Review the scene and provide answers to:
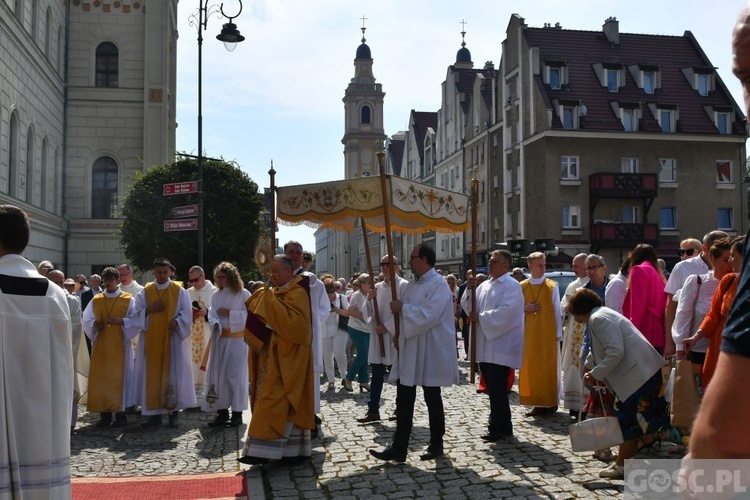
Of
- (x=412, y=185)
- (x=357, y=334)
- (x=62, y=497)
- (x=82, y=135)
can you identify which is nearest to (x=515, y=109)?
(x=82, y=135)

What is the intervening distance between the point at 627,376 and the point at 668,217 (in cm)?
3952

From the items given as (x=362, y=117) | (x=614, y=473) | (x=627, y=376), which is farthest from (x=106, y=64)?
(x=362, y=117)

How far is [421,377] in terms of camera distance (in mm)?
7469

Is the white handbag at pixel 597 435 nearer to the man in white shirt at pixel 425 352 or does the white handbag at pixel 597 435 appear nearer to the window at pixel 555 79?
the man in white shirt at pixel 425 352

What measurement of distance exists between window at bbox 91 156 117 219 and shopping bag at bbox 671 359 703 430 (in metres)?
30.8

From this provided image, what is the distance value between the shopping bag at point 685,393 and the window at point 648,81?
136 feet

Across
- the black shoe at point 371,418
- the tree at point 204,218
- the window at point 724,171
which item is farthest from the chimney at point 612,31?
the black shoe at point 371,418

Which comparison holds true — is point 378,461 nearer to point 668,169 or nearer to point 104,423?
point 104,423

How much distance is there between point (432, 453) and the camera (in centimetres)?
741

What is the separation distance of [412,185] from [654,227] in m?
35.8

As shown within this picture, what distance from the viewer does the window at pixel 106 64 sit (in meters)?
34.9

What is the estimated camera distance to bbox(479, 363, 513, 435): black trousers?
827 centimetres

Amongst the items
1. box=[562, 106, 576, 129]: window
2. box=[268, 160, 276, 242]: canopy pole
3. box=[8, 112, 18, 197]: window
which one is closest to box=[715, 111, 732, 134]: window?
box=[562, 106, 576, 129]: window

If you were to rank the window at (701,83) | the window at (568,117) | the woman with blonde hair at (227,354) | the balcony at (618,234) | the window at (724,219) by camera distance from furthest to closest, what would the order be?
1. the window at (701,83)
2. the window at (724,219)
3. the window at (568,117)
4. the balcony at (618,234)
5. the woman with blonde hair at (227,354)
